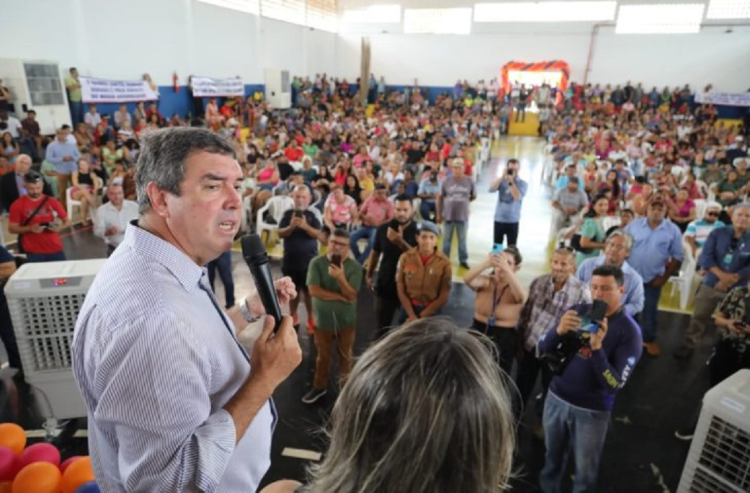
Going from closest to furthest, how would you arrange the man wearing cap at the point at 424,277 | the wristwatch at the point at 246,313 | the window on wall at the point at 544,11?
1. the wristwatch at the point at 246,313
2. the man wearing cap at the point at 424,277
3. the window on wall at the point at 544,11

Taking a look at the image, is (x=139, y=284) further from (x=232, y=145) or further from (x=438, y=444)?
(x=438, y=444)

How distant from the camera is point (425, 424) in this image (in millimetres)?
789

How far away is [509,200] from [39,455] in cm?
594

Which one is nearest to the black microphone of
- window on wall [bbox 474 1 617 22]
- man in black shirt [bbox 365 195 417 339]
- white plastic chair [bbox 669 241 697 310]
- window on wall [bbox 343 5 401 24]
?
man in black shirt [bbox 365 195 417 339]

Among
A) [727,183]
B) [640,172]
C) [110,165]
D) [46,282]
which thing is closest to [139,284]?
[46,282]

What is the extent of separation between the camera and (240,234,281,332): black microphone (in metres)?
1.47

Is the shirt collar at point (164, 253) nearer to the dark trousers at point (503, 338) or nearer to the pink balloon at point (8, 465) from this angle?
the pink balloon at point (8, 465)

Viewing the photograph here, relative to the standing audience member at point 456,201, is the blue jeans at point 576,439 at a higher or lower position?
lower

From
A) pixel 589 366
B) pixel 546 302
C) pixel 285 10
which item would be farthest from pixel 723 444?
pixel 285 10

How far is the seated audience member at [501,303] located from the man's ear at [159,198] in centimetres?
261

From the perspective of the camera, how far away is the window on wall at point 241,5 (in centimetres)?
1715

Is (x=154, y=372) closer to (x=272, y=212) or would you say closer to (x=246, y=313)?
(x=246, y=313)

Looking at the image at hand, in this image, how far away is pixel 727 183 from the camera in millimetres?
8578

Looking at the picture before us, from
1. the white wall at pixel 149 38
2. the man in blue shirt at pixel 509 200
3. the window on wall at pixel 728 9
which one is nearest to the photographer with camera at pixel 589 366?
the man in blue shirt at pixel 509 200
